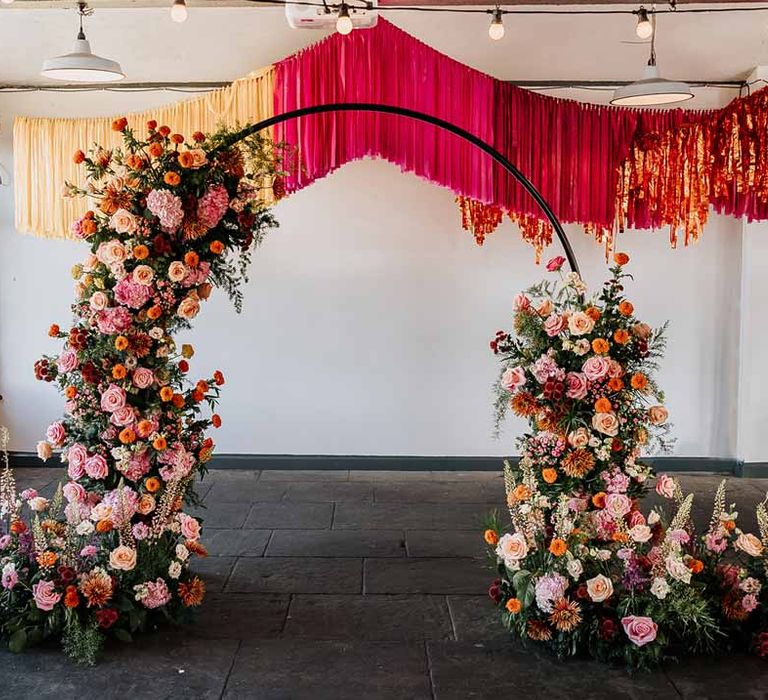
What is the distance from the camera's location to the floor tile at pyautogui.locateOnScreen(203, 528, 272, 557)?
185 inches

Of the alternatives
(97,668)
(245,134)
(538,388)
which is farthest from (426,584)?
(245,134)

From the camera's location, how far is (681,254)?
6.39 m

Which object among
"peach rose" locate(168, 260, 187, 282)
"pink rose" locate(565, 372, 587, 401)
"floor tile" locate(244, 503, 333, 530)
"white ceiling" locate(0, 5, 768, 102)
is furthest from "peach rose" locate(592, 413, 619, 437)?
"white ceiling" locate(0, 5, 768, 102)

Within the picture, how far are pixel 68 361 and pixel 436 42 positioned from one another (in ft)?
11.1

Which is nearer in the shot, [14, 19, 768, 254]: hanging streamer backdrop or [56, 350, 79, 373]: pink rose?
[56, 350, 79, 373]: pink rose

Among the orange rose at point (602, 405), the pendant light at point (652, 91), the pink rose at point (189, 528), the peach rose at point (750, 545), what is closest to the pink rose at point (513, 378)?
the orange rose at point (602, 405)

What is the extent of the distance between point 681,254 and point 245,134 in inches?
153

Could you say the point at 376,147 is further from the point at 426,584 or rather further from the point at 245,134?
the point at 426,584

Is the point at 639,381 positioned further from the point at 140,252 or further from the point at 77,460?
the point at 77,460

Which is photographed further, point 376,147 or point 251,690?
point 376,147

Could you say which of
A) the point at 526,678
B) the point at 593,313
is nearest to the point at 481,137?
the point at 593,313

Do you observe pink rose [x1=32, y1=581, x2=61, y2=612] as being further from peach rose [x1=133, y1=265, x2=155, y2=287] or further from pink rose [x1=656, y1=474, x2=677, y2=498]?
pink rose [x1=656, y1=474, x2=677, y2=498]

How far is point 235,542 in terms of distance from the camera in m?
4.87

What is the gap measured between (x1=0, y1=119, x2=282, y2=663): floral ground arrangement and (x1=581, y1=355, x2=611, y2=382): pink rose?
1.53 metres
